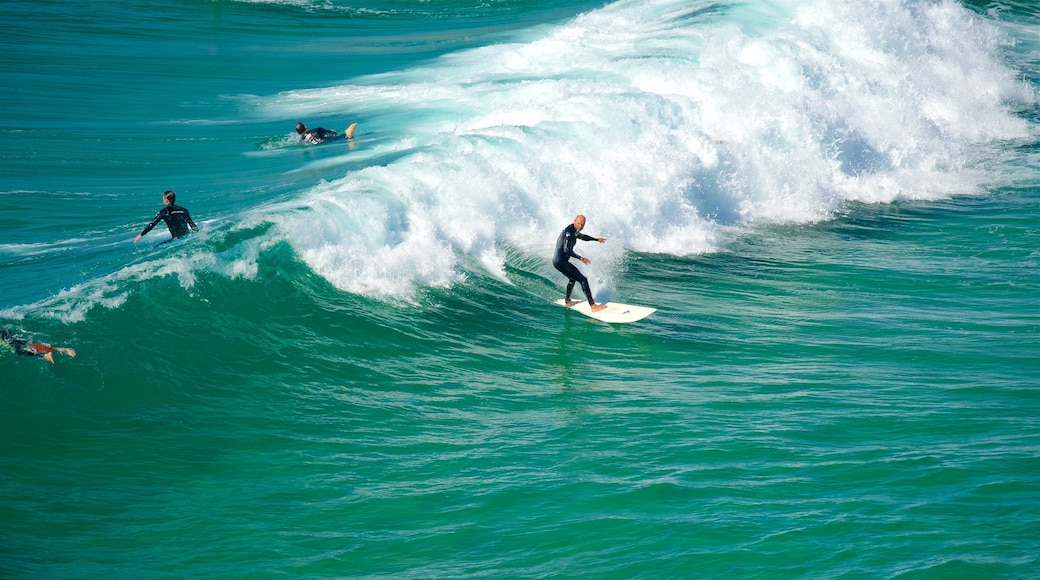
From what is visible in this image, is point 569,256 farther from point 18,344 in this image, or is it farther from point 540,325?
point 18,344

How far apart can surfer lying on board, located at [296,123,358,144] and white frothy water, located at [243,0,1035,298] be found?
86 centimetres

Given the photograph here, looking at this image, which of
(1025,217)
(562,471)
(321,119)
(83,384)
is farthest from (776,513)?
(321,119)

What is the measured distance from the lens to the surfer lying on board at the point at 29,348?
10453mm

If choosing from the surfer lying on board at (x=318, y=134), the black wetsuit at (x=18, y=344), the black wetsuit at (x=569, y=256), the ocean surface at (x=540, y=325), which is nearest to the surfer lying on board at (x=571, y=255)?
the black wetsuit at (x=569, y=256)

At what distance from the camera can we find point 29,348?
10.5 meters

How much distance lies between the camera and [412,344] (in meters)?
12.7

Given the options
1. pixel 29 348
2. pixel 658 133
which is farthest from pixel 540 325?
pixel 658 133

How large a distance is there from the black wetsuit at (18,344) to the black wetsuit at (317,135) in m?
12.9

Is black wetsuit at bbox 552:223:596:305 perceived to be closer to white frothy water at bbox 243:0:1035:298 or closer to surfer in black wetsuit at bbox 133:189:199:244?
white frothy water at bbox 243:0:1035:298

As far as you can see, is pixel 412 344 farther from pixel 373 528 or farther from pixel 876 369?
pixel 876 369

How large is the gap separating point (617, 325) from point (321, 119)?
14.5 metres

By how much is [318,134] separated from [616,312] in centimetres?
1145

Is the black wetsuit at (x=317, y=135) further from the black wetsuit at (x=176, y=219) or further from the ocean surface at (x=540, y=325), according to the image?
the black wetsuit at (x=176, y=219)

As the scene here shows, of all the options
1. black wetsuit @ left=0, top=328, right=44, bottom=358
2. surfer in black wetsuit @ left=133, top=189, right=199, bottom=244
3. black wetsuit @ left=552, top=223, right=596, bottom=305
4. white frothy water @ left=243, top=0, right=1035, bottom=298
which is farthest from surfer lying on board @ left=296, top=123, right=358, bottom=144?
black wetsuit @ left=0, top=328, right=44, bottom=358
